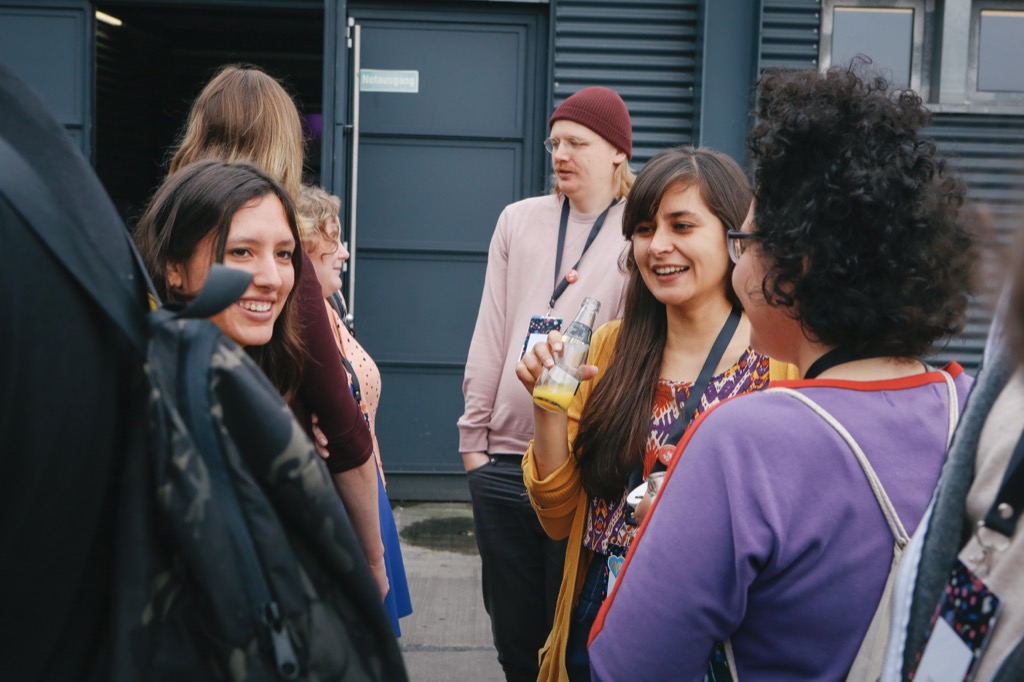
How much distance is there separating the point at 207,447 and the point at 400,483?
5.47 m

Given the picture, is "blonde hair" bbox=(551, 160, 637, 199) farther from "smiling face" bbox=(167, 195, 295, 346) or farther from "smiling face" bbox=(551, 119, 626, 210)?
"smiling face" bbox=(167, 195, 295, 346)

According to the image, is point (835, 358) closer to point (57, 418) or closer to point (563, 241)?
point (57, 418)

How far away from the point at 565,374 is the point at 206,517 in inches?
56.4

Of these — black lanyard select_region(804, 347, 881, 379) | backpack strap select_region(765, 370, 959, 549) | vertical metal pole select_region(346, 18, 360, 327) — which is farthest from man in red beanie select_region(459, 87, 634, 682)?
vertical metal pole select_region(346, 18, 360, 327)

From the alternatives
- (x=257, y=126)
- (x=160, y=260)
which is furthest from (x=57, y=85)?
(x=160, y=260)

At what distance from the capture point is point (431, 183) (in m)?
6.34

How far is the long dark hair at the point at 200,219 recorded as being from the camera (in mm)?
2109

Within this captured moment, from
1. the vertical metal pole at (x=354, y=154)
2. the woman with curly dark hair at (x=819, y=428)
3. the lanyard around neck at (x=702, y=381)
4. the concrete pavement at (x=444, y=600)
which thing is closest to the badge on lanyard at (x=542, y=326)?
the lanyard around neck at (x=702, y=381)

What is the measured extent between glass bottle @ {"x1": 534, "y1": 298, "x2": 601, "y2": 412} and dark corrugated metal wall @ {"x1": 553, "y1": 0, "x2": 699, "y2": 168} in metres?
3.94

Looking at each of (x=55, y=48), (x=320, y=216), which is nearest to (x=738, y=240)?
(x=320, y=216)

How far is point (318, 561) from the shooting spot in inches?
43.6

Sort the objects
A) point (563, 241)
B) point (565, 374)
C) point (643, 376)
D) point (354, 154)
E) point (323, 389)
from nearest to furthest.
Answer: point (323, 389) < point (565, 374) < point (643, 376) < point (563, 241) < point (354, 154)

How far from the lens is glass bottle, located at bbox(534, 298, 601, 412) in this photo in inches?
92.5

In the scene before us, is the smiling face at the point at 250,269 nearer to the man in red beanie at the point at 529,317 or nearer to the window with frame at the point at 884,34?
the man in red beanie at the point at 529,317
